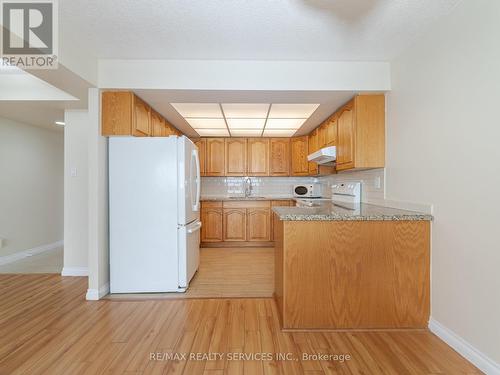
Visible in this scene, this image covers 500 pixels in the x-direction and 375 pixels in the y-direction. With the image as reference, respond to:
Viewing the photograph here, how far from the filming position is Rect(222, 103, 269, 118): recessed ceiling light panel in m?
3.27

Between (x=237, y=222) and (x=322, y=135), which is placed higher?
(x=322, y=135)

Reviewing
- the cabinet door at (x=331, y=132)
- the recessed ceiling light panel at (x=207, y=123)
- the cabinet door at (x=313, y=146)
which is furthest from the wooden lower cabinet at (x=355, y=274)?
the cabinet door at (x=313, y=146)

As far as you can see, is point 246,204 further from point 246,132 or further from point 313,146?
point 313,146

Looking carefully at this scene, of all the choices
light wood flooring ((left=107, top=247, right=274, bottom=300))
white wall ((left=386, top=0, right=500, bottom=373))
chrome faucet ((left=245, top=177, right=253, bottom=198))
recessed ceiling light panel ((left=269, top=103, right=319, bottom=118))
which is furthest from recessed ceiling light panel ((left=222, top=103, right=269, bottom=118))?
light wood flooring ((left=107, top=247, right=274, bottom=300))

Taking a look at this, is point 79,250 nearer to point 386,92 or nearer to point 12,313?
point 12,313

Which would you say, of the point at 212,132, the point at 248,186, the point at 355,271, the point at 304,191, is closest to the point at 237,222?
the point at 248,186

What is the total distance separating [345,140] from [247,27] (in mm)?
1607

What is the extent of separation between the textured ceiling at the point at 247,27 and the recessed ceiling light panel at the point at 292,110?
2.47ft

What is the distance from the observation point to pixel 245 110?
3502 mm

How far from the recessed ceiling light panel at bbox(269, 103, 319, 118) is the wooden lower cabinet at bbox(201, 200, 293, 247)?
173 centimetres

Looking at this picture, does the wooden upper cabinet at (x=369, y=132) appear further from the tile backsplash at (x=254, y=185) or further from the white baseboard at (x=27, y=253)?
the white baseboard at (x=27, y=253)

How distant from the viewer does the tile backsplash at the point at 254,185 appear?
5.54 m

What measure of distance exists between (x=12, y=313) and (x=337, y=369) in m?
2.73

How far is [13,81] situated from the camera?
116 inches
